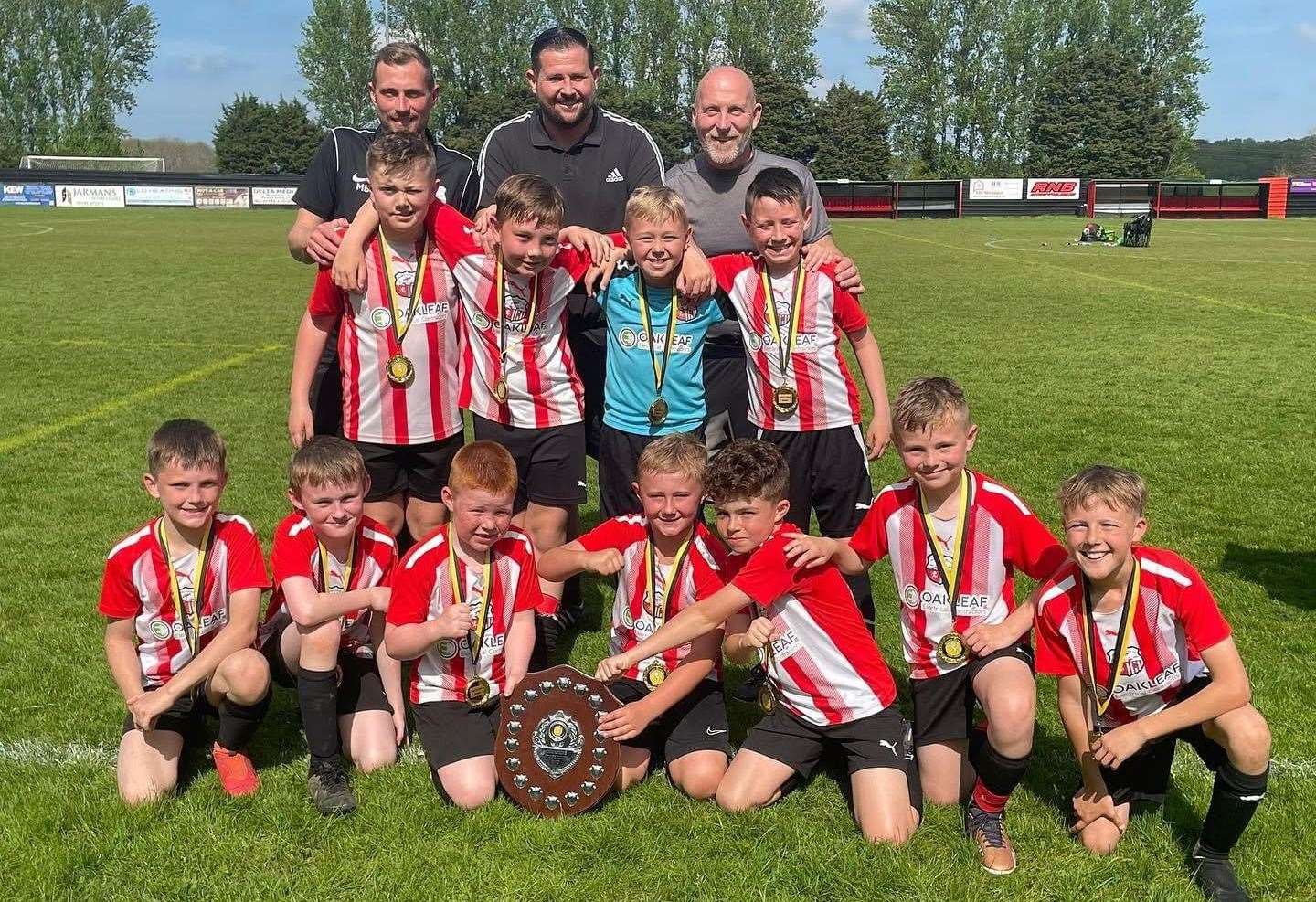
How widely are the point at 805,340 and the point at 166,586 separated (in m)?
2.28

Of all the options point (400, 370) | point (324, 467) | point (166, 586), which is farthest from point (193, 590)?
point (400, 370)

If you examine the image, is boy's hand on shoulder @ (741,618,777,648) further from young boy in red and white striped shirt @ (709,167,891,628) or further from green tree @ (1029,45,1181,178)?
green tree @ (1029,45,1181,178)

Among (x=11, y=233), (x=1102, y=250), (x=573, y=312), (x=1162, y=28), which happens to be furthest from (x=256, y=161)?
(x=573, y=312)

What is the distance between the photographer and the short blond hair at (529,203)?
3748 millimetres

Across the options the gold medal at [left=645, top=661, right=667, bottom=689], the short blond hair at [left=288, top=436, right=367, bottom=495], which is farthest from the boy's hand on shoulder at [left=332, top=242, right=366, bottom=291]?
the gold medal at [left=645, top=661, right=667, bottom=689]

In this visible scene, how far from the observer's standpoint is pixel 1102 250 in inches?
963

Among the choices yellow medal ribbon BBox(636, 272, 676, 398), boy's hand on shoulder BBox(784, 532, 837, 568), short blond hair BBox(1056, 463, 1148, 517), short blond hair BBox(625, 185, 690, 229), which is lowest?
boy's hand on shoulder BBox(784, 532, 837, 568)

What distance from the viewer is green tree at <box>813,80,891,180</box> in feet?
213

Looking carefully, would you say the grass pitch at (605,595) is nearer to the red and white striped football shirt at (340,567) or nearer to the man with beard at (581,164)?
the red and white striped football shirt at (340,567)

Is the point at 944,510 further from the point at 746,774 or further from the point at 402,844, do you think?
the point at 402,844

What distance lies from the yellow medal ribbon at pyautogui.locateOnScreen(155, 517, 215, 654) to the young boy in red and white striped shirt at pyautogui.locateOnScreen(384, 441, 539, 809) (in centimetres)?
57

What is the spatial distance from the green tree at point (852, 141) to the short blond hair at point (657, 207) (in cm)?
6327

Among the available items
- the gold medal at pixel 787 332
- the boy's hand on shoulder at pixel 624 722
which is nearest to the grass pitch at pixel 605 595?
the boy's hand on shoulder at pixel 624 722

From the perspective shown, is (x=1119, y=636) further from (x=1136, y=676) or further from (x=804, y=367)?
(x=804, y=367)
